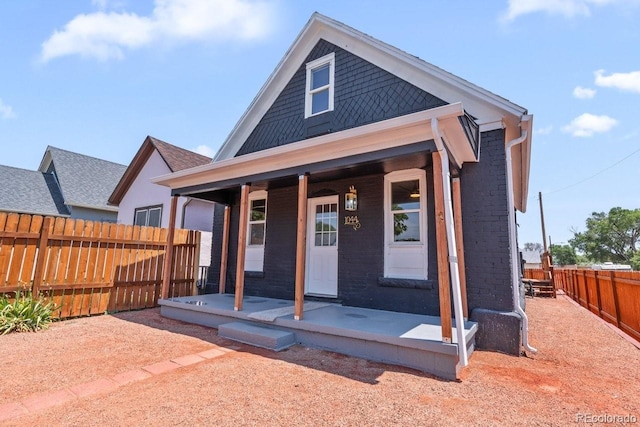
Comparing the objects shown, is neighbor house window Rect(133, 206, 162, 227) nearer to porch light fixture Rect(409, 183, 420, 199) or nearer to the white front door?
the white front door

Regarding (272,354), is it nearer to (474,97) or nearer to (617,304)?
(474,97)

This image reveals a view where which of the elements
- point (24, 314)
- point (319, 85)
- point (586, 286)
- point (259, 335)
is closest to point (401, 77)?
point (319, 85)

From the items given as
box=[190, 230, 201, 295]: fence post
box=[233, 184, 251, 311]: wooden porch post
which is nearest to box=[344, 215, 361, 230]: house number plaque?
box=[233, 184, 251, 311]: wooden porch post

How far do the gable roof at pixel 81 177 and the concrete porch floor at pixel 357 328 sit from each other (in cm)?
1145

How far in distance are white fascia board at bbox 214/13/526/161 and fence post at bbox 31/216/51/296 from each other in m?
4.25

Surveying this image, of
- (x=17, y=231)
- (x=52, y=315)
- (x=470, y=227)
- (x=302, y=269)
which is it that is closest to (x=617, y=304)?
(x=470, y=227)

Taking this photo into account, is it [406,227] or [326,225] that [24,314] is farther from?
[406,227]

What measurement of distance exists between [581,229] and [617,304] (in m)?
68.0

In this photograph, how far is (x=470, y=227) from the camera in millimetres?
5141

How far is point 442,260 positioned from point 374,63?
4.79 m

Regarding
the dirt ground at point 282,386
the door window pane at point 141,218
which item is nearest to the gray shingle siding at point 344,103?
the dirt ground at point 282,386

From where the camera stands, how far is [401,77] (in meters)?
6.35

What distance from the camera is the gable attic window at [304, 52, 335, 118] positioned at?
24.4ft

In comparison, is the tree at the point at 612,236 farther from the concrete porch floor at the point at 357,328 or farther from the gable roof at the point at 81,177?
the gable roof at the point at 81,177
